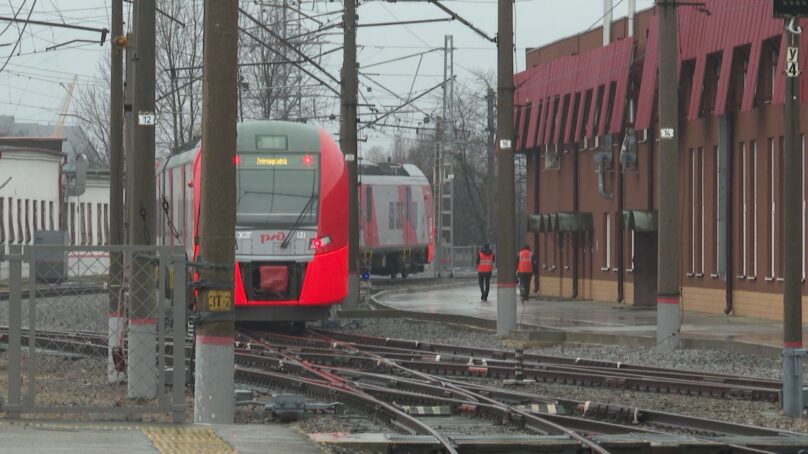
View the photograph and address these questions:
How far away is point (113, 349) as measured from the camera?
18625 millimetres

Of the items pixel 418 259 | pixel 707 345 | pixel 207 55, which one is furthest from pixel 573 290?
pixel 207 55

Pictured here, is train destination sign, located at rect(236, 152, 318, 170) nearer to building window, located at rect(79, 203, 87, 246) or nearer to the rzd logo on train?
the rzd logo on train

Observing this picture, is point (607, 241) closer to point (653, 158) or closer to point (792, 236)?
point (653, 158)

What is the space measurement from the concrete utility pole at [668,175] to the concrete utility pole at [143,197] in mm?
9537

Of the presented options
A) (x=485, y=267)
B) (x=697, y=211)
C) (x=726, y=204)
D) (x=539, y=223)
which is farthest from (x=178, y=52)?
(x=726, y=204)

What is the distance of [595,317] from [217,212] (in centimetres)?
2165

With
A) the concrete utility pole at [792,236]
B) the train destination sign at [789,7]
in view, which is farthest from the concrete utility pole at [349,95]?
the train destination sign at [789,7]

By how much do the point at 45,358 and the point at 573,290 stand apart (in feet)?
82.2

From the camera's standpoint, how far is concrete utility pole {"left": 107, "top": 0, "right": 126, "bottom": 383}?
18.5 m

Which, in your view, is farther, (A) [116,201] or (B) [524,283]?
(B) [524,283]

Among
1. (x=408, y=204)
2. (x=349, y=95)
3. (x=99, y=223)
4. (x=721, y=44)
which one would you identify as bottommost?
(x=99, y=223)

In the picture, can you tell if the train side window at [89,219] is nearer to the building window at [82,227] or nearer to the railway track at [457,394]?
the building window at [82,227]

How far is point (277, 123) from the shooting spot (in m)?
27.4

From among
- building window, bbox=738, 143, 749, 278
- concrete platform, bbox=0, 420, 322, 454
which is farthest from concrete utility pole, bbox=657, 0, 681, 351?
concrete platform, bbox=0, 420, 322, 454
